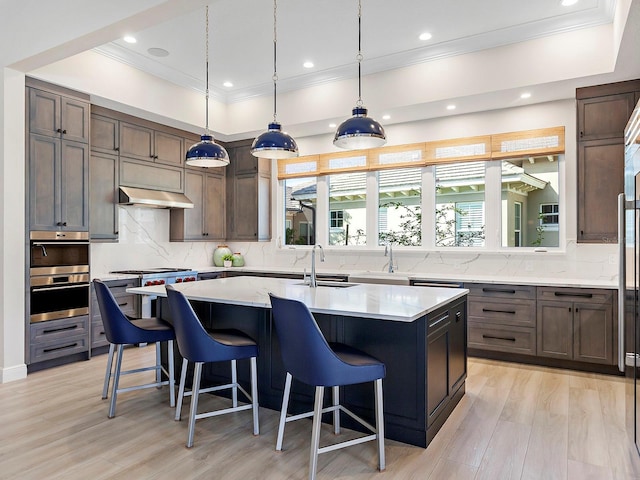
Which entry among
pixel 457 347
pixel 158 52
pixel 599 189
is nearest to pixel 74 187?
pixel 158 52

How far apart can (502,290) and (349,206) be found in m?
2.46

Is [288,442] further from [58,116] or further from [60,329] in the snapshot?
[58,116]

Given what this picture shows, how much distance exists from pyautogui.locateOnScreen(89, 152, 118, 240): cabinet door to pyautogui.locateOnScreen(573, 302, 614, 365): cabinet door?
497 cm

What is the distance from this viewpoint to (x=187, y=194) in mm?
5973

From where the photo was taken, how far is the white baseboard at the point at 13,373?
3.76 meters

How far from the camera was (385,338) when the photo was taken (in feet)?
8.69

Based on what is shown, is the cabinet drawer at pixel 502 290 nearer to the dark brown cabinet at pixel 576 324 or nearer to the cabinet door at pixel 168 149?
the dark brown cabinet at pixel 576 324

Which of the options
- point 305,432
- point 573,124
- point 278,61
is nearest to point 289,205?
point 278,61

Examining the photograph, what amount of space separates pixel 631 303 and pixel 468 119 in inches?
126

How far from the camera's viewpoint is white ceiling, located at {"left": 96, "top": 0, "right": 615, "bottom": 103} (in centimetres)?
374

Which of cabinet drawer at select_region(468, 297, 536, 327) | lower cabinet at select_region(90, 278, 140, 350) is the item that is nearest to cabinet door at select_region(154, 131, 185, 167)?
lower cabinet at select_region(90, 278, 140, 350)

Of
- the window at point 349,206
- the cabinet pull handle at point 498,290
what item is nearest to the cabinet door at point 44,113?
the window at point 349,206

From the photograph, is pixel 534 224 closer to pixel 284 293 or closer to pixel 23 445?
pixel 284 293

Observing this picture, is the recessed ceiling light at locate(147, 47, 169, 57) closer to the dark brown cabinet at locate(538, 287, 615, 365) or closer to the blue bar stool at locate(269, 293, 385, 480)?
the blue bar stool at locate(269, 293, 385, 480)
